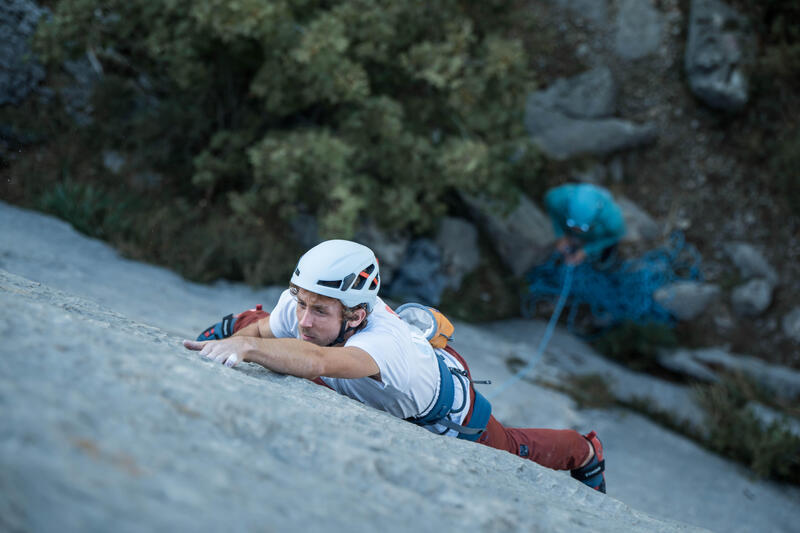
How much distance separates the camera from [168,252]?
5.47 m

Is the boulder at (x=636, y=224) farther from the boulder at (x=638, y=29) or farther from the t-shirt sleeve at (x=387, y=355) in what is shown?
the t-shirt sleeve at (x=387, y=355)

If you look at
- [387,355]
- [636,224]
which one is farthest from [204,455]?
[636,224]

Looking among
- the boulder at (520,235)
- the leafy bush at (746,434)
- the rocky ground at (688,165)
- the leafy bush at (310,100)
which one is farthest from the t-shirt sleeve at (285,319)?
the rocky ground at (688,165)

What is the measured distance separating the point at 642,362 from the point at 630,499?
10.7 feet

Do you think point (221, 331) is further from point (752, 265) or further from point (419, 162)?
point (752, 265)

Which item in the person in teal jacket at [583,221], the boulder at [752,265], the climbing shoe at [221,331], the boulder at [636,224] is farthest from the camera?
the boulder at [636,224]

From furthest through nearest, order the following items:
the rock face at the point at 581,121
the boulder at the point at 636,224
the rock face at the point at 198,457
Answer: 1. the rock face at the point at 581,121
2. the boulder at the point at 636,224
3. the rock face at the point at 198,457

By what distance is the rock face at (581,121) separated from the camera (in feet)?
28.9

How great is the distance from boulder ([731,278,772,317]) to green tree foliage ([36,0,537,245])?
153 inches

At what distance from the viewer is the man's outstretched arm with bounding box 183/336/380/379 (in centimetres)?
199

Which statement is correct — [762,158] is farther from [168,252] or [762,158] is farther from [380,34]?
[168,252]

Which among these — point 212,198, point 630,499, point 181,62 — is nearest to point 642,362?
point 630,499

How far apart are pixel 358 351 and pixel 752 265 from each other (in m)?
8.28

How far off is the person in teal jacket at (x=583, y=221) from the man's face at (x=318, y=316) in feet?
18.1
